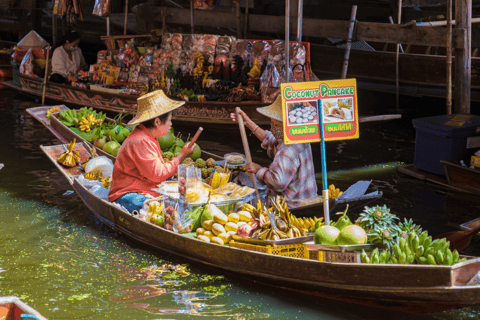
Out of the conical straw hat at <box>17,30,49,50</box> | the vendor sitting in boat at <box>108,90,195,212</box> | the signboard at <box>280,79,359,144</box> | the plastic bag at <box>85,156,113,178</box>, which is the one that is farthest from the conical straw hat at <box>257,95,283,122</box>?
the conical straw hat at <box>17,30,49,50</box>

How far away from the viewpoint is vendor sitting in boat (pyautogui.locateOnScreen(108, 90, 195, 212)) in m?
4.79

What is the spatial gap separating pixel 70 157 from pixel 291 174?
3112mm

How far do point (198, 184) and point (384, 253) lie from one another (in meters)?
1.85

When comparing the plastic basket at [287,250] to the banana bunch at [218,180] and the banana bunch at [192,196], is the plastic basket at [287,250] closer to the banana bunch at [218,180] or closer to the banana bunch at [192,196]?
the banana bunch at [192,196]

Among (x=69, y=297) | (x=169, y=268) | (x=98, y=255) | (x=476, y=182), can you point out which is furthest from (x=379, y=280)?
(x=476, y=182)

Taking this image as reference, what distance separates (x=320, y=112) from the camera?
3.99 m

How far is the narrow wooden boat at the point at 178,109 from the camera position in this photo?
9.27m

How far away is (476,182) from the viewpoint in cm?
632

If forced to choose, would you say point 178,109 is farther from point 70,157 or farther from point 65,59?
point 65,59

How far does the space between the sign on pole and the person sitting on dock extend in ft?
31.8

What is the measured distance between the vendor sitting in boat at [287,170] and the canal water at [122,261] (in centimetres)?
96

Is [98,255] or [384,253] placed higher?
[384,253]

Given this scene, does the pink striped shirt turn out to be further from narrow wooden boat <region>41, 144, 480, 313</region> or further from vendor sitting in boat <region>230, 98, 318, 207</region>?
narrow wooden boat <region>41, 144, 480, 313</region>

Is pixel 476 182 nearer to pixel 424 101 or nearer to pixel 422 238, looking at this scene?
pixel 422 238
